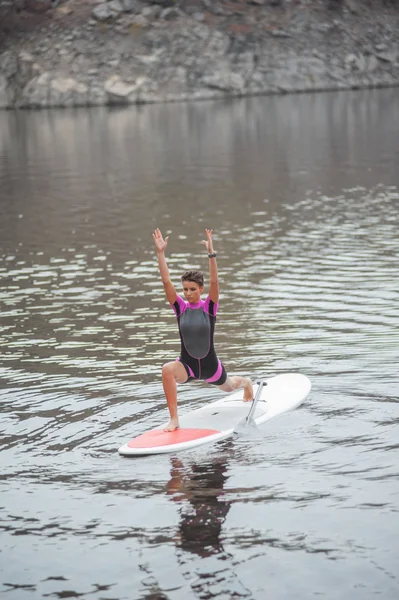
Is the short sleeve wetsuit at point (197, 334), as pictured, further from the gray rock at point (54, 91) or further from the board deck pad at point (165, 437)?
the gray rock at point (54, 91)

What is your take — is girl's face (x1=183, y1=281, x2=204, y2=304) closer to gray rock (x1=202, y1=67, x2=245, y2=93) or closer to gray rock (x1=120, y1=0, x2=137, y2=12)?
gray rock (x1=202, y1=67, x2=245, y2=93)

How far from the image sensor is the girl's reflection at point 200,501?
869cm

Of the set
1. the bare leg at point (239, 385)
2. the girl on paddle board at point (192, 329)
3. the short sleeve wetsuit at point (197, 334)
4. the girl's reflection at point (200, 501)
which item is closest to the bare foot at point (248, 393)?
the bare leg at point (239, 385)

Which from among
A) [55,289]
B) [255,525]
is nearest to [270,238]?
[55,289]

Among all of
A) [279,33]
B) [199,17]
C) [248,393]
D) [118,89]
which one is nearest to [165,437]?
[248,393]

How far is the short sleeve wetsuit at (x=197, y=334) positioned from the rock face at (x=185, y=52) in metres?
82.7

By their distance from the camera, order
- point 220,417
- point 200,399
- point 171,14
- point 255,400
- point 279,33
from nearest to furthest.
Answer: point 255,400, point 220,417, point 200,399, point 279,33, point 171,14

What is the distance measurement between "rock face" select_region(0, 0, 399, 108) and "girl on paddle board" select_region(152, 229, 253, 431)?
82705 mm

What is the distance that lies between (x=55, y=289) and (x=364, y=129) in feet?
113

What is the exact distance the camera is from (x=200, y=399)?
12578 millimetres

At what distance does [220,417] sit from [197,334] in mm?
1152

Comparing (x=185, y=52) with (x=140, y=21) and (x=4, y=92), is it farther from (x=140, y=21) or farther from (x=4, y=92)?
(x=4, y=92)

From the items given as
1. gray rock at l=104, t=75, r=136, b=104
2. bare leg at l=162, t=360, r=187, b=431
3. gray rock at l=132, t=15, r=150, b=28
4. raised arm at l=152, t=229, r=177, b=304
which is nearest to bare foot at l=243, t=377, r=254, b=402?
bare leg at l=162, t=360, r=187, b=431

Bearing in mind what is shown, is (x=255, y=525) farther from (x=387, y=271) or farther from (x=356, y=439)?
(x=387, y=271)
